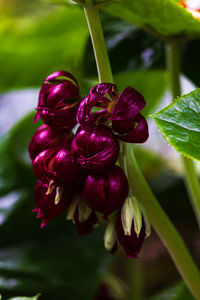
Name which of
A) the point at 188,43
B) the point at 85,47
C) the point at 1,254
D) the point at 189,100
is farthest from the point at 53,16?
the point at 189,100

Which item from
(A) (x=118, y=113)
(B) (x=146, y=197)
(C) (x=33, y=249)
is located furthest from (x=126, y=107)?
(C) (x=33, y=249)

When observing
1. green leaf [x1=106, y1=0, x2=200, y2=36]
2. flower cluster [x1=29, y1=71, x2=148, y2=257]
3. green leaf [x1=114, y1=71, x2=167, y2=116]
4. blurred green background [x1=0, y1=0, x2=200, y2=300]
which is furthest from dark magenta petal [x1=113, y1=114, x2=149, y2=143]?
green leaf [x1=114, y1=71, x2=167, y2=116]

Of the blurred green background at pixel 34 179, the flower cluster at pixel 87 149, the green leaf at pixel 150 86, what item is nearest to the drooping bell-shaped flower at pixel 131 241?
the flower cluster at pixel 87 149

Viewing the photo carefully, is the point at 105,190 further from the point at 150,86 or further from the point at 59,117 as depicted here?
the point at 150,86

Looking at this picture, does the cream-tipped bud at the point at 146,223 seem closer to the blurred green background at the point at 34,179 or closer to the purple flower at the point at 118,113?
the purple flower at the point at 118,113

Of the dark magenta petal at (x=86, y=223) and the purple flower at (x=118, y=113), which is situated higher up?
the purple flower at (x=118, y=113)
